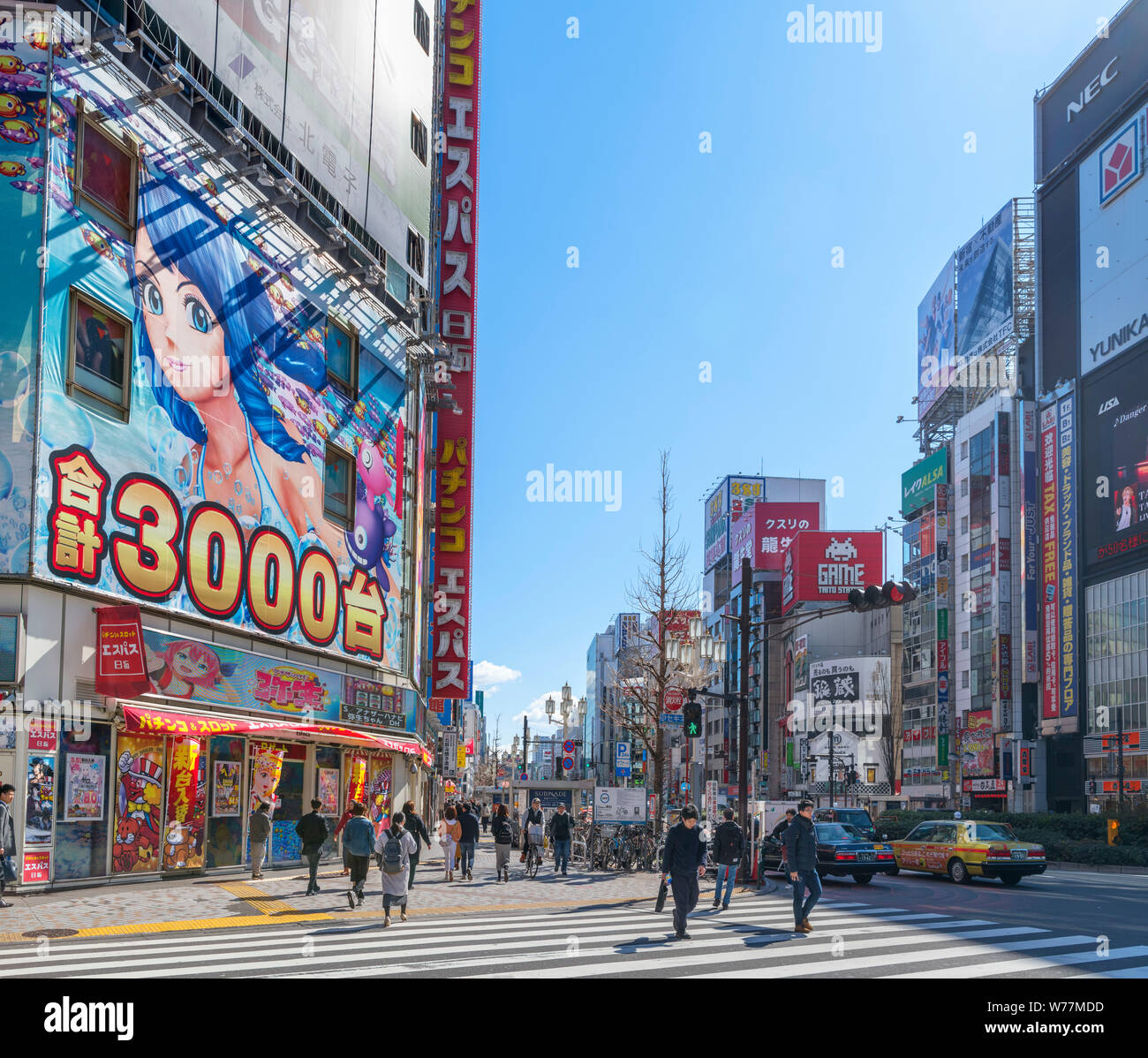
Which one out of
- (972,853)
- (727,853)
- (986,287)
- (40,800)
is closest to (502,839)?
(727,853)

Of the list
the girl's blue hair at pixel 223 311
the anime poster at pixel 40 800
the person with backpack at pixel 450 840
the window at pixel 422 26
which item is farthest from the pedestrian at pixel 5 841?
the window at pixel 422 26

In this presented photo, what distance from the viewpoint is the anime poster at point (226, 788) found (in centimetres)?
2514

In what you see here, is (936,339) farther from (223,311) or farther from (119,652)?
(119,652)

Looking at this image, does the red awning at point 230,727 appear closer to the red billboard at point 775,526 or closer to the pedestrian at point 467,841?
the pedestrian at point 467,841

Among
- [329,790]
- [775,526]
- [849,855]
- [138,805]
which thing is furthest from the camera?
[775,526]

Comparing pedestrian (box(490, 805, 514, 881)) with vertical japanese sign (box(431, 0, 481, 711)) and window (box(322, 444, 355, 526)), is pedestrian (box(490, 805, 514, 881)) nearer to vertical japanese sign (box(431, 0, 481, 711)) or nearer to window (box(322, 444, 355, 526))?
window (box(322, 444, 355, 526))

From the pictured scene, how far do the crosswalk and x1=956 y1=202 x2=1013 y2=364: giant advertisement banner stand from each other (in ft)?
284

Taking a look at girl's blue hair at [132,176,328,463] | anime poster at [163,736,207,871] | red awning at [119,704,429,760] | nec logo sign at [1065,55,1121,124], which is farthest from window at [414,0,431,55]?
nec logo sign at [1065,55,1121,124]

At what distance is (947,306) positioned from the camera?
106m

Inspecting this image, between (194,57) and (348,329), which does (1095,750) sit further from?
Result: (194,57)

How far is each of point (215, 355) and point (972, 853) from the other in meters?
21.8

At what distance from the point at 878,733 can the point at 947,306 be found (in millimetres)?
40222

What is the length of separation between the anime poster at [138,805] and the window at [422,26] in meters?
26.5

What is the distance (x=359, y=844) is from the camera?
1978 centimetres
